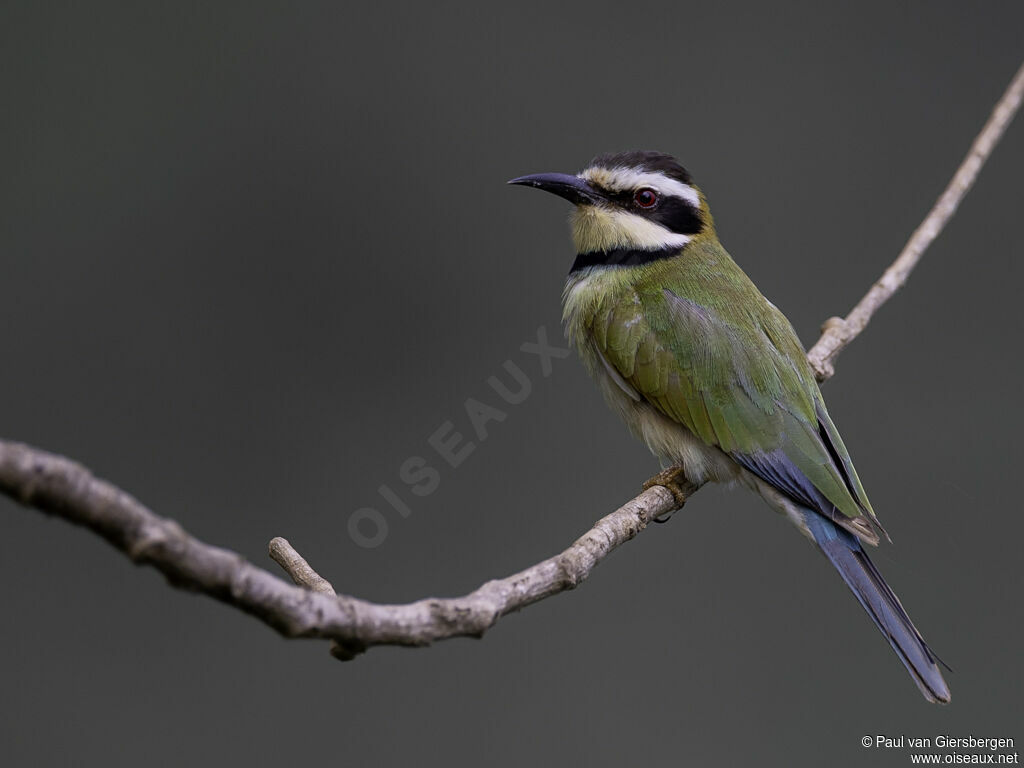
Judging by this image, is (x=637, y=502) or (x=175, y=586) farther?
(x=637, y=502)

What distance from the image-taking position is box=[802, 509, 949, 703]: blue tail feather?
1.72m

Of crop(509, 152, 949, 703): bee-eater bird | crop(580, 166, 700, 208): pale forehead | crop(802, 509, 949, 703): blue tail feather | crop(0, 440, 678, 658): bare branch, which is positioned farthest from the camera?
crop(580, 166, 700, 208): pale forehead

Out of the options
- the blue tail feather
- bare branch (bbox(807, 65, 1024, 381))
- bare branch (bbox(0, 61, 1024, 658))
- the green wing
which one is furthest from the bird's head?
bare branch (bbox(0, 61, 1024, 658))

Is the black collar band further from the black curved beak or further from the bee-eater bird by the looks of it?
the black curved beak

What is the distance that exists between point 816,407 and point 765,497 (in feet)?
0.75

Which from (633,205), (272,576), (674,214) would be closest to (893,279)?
(674,214)

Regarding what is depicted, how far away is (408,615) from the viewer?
984mm

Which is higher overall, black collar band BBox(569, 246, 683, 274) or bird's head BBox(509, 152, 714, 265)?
bird's head BBox(509, 152, 714, 265)

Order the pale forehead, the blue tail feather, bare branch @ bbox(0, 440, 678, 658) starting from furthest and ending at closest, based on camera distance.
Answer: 1. the pale forehead
2. the blue tail feather
3. bare branch @ bbox(0, 440, 678, 658)

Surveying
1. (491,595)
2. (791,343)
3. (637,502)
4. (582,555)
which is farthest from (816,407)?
(491,595)

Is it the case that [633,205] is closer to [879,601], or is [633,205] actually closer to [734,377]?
[734,377]

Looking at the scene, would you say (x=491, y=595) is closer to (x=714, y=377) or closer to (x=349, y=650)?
(x=349, y=650)

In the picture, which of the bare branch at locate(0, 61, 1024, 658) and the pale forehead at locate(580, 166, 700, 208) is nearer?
the bare branch at locate(0, 61, 1024, 658)

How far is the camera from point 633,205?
225 cm
